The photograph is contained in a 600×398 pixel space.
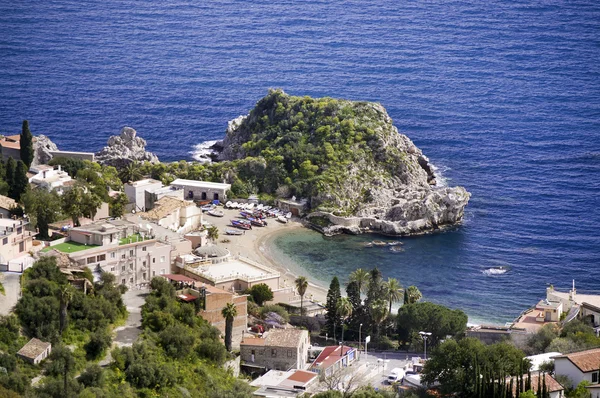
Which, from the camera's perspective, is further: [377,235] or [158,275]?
[377,235]

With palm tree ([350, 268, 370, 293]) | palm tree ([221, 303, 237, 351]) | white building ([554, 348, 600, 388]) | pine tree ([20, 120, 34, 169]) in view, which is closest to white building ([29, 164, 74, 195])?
pine tree ([20, 120, 34, 169])

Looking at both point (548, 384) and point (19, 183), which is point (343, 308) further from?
point (19, 183)

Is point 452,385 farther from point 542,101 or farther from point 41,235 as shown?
point 542,101

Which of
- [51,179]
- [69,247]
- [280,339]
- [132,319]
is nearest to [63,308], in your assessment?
[132,319]

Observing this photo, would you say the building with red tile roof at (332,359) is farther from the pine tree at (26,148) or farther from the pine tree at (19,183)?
the pine tree at (26,148)

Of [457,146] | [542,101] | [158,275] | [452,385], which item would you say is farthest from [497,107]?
[452,385]

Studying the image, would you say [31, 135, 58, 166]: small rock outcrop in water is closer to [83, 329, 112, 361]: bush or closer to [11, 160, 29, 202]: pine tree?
[11, 160, 29, 202]: pine tree

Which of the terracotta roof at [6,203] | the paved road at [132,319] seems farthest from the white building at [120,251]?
the terracotta roof at [6,203]
